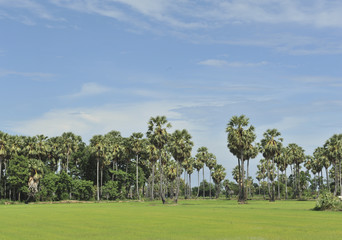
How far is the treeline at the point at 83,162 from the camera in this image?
93000 mm

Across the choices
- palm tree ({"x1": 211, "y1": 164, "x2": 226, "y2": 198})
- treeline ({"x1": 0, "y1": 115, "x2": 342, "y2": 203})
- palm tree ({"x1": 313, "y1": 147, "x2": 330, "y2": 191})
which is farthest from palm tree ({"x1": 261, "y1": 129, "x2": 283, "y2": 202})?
palm tree ({"x1": 211, "y1": 164, "x2": 226, "y2": 198})

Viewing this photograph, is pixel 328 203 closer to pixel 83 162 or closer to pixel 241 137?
pixel 241 137

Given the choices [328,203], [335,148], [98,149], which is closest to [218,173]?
[335,148]

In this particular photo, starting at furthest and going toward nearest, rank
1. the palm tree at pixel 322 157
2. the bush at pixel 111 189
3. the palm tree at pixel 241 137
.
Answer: the palm tree at pixel 322 157 → the bush at pixel 111 189 → the palm tree at pixel 241 137

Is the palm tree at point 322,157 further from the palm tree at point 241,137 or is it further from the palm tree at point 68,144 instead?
the palm tree at point 68,144

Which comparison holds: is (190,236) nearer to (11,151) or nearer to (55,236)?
(55,236)

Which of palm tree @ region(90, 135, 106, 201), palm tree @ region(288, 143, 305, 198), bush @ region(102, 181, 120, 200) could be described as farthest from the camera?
palm tree @ region(288, 143, 305, 198)

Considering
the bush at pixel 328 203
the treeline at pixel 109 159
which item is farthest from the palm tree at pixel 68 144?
the bush at pixel 328 203

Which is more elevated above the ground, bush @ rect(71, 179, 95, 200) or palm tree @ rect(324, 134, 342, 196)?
palm tree @ rect(324, 134, 342, 196)

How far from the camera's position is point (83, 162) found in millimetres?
118062

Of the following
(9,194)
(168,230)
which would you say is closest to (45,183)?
(9,194)

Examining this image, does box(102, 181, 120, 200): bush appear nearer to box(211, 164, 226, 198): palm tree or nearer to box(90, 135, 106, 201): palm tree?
box(90, 135, 106, 201): palm tree

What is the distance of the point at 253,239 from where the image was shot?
71.1ft

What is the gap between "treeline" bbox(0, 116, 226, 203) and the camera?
305 ft
